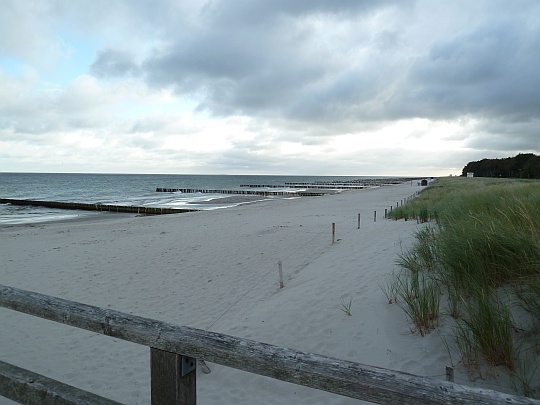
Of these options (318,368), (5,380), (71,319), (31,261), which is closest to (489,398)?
(318,368)

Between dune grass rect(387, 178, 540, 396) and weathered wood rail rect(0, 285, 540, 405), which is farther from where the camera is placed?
dune grass rect(387, 178, 540, 396)

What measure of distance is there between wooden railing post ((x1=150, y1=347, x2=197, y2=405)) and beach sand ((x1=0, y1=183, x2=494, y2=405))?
2.45 metres

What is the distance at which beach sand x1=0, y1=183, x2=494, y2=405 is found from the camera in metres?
4.28

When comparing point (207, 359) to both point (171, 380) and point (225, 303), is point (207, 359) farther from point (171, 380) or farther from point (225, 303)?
point (225, 303)

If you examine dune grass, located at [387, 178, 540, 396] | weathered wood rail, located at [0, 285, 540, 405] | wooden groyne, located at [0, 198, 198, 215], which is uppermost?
weathered wood rail, located at [0, 285, 540, 405]

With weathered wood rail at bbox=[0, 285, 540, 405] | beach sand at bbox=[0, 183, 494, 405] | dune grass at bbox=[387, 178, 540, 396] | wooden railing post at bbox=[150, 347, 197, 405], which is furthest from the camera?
beach sand at bbox=[0, 183, 494, 405]

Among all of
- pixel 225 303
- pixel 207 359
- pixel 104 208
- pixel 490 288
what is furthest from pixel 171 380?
pixel 104 208

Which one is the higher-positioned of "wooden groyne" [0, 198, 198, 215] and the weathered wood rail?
the weathered wood rail

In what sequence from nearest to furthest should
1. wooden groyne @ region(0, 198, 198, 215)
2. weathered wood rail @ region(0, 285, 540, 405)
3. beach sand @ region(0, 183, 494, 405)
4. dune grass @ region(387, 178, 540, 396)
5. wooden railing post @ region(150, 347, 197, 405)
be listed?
weathered wood rail @ region(0, 285, 540, 405)
wooden railing post @ region(150, 347, 197, 405)
dune grass @ region(387, 178, 540, 396)
beach sand @ region(0, 183, 494, 405)
wooden groyne @ region(0, 198, 198, 215)

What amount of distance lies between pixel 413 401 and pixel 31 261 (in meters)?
13.2

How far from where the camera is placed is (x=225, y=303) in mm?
7316

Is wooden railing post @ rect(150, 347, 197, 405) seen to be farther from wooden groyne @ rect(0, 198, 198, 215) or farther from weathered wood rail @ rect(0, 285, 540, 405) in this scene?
wooden groyne @ rect(0, 198, 198, 215)

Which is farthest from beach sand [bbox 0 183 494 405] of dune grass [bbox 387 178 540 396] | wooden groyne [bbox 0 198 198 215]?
Result: wooden groyne [bbox 0 198 198 215]

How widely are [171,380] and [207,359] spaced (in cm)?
25
